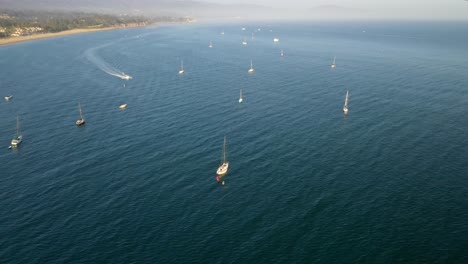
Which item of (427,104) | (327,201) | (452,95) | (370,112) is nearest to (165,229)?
(327,201)

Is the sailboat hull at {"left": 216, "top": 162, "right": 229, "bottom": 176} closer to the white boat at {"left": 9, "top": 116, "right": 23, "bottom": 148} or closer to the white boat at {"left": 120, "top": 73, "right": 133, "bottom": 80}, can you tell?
the white boat at {"left": 9, "top": 116, "right": 23, "bottom": 148}

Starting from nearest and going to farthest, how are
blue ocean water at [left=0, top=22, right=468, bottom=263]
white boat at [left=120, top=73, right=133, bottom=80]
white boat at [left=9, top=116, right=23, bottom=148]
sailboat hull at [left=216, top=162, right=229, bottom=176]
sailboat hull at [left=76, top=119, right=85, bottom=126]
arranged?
1. blue ocean water at [left=0, top=22, right=468, bottom=263]
2. sailboat hull at [left=216, top=162, right=229, bottom=176]
3. white boat at [left=9, top=116, right=23, bottom=148]
4. sailboat hull at [left=76, top=119, right=85, bottom=126]
5. white boat at [left=120, top=73, right=133, bottom=80]

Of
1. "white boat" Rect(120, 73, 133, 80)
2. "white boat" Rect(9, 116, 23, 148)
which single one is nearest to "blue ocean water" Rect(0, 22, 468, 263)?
"white boat" Rect(9, 116, 23, 148)

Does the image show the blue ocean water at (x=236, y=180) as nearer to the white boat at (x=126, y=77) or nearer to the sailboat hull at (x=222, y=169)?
the sailboat hull at (x=222, y=169)

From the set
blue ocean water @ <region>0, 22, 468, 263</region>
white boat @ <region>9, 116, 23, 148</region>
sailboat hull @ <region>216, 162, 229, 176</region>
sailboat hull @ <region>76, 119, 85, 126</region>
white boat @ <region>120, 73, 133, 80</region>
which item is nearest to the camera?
blue ocean water @ <region>0, 22, 468, 263</region>

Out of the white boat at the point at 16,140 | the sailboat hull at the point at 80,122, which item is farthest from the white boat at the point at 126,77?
the white boat at the point at 16,140

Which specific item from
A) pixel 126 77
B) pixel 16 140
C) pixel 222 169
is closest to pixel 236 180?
pixel 222 169

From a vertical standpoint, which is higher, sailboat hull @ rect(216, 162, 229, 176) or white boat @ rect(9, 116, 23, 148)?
sailboat hull @ rect(216, 162, 229, 176)

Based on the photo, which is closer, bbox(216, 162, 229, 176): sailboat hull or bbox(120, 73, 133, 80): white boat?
bbox(216, 162, 229, 176): sailboat hull

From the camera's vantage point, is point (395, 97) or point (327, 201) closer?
point (327, 201)

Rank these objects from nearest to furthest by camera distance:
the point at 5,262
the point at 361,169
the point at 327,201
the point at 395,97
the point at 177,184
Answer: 1. the point at 5,262
2. the point at 327,201
3. the point at 177,184
4. the point at 361,169
5. the point at 395,97

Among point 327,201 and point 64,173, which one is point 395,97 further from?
point 64,173
